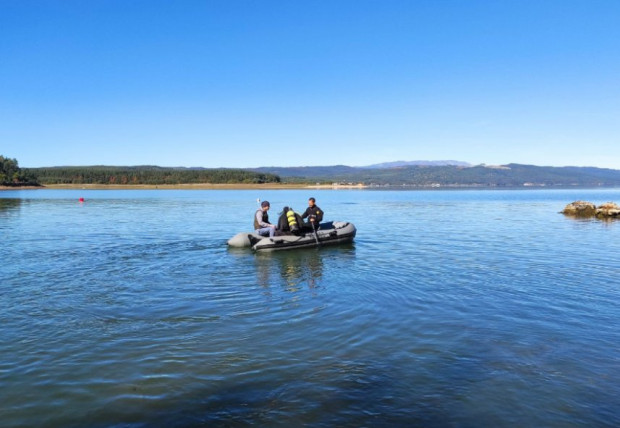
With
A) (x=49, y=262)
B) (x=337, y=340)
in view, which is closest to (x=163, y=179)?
(x=49, y=262)

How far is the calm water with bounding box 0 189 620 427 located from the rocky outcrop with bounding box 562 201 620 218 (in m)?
20.8

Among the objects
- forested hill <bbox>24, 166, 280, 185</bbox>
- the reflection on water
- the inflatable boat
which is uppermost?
forested hill <bbox>24, 166, 280, 185</bbox>

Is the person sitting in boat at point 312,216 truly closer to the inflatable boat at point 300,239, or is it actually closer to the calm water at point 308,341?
the inflatable boat at point 300,239

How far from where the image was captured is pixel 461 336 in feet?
25.6

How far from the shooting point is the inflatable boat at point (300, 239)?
16.9 m

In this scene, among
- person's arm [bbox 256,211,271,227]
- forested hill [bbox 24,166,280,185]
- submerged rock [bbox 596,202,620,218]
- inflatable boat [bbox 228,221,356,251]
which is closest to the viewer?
inflatable boat [bbox 228,221,356,251]

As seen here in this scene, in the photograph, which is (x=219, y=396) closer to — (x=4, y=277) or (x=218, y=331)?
(x=218, y=331)

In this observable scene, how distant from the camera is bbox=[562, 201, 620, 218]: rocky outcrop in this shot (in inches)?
1311

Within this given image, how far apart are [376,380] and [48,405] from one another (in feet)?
13.1

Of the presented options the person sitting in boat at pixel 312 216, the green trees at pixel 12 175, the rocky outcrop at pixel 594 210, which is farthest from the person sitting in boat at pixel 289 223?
the green trees at pixel 12 175

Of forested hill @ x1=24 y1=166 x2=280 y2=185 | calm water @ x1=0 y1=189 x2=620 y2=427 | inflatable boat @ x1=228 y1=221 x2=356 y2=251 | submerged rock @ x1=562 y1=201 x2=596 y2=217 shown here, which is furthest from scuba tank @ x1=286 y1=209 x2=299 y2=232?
forested hill @ x1=24 y1=166 x2=280 y2=185

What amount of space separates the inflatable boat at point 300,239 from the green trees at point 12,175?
125202 millimetres

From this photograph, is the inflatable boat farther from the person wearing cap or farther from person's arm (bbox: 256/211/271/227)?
person's arm (bbox: 256/211/271/227)

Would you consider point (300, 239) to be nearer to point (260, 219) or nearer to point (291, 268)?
point (260, 219)
